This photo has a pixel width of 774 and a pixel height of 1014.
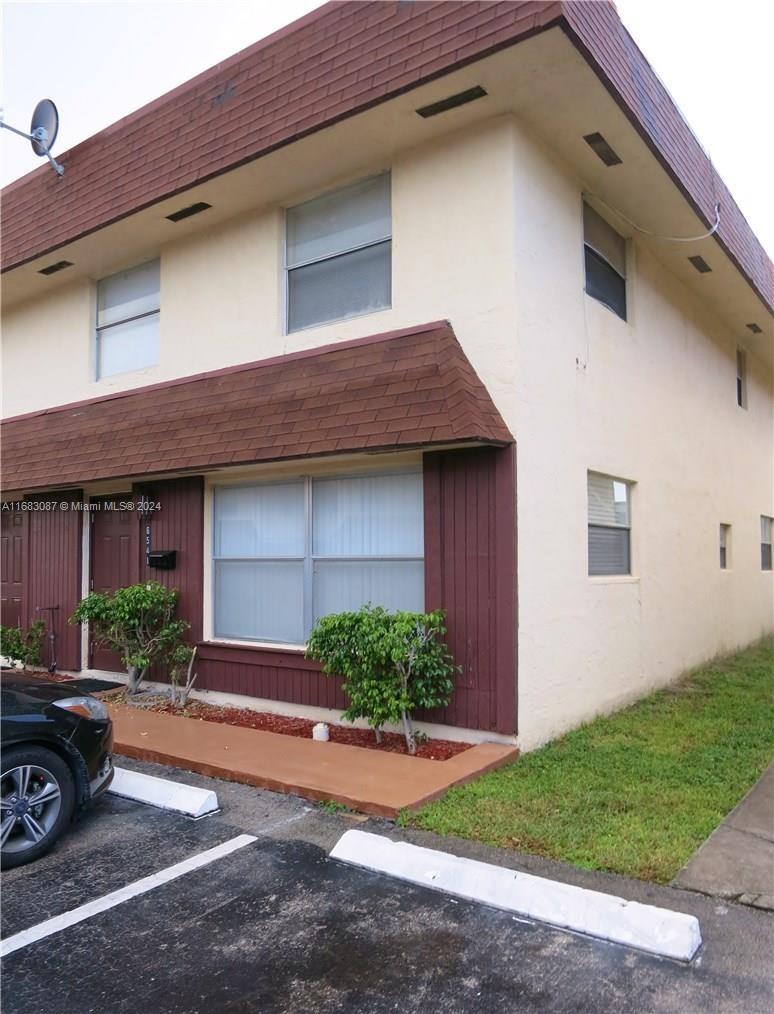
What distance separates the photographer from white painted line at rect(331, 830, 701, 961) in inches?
130

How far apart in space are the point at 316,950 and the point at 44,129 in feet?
31.5

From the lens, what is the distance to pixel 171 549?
877 cm

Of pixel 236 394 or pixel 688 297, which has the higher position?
pixel 688 297

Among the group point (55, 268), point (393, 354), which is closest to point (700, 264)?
point (393, 354)

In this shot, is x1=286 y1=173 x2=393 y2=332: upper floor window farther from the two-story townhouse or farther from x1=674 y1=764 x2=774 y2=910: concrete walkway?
x1=674 y1=764 x2=774 y2=910: concrete walkway

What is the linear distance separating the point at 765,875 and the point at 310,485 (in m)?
5.12

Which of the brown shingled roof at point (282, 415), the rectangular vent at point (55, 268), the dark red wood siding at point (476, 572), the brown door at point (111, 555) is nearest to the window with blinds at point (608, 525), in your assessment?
the dark red wood siding at point (476, 572)

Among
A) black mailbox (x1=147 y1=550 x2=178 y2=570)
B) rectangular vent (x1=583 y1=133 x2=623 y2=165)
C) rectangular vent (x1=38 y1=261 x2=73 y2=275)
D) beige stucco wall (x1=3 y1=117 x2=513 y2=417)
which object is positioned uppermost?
rectangular vent (x1=38 y1=261 x2=73 y2=275)

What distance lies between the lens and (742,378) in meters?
13.7

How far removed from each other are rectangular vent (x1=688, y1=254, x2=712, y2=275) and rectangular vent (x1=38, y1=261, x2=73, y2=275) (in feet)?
26.7

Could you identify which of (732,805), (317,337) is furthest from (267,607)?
(732,805)

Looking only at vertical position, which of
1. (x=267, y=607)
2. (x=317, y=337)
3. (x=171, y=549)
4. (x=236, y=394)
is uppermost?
(x=317, y=337)

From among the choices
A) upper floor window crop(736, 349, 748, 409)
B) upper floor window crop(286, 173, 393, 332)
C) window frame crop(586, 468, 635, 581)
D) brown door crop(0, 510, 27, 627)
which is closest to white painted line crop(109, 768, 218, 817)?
window frame crop(586, 468, 635, 581)

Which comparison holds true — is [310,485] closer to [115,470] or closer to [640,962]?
[115,470]
